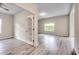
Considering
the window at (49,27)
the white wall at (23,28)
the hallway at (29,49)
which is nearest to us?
the hallway at (29,49)

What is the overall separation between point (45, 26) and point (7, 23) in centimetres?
433

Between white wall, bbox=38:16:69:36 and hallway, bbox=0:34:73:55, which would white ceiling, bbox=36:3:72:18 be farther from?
white wall, bbox=38:16:69:36

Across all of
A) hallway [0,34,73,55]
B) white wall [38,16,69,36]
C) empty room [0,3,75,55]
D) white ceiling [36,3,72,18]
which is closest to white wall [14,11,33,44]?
empty room [0,3,75,55]

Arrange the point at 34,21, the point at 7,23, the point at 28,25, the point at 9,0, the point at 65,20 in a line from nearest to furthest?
the point at 9,0, the point at 7,23, the point at 34,21, the point at 28,25, the point at 65,20

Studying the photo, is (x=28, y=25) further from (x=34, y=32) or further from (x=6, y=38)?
(x=6, y=38)

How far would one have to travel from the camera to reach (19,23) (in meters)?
3.25

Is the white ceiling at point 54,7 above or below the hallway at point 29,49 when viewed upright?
above

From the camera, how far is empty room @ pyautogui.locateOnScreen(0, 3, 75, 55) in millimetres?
2176

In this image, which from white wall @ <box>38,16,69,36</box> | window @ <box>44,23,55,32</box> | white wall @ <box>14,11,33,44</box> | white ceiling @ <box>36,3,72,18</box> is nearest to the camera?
white ceiling @ <box>36,3,72,18</box>

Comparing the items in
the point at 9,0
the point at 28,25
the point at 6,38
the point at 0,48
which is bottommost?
the point at 0,48

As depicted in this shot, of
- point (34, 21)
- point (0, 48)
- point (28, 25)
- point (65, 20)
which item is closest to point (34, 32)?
point (34, 21)

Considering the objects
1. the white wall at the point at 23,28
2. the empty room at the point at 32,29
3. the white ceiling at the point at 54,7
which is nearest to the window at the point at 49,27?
the empty room at the point at 32,29

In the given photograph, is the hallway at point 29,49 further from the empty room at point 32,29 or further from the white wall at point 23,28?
the white wall at point 23,28

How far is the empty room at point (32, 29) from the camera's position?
2.18 m
